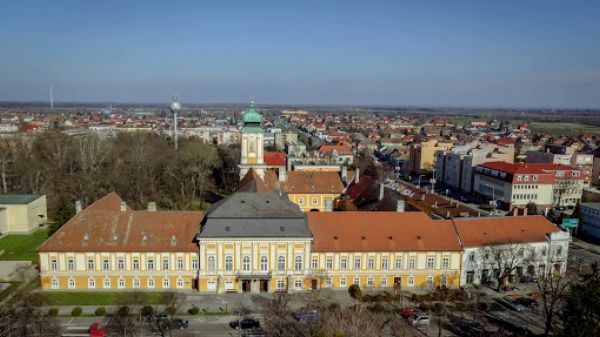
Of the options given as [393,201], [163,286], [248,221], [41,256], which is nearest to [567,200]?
[393,201]

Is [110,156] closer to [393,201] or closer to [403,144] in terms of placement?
[393,201]

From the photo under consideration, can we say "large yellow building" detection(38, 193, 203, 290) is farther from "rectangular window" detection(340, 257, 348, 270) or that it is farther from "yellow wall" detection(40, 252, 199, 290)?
"rectangular window" detection(340, 257, 348, 270)

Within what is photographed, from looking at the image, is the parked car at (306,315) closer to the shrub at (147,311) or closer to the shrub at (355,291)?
the shrub at (355,291)

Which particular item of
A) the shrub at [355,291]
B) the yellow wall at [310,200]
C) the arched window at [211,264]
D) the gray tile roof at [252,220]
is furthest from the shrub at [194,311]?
the yellow wall at [310,200]

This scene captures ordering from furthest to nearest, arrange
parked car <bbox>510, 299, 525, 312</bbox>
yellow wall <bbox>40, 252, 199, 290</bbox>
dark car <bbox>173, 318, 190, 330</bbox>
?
yellow wall <bbox>40, 252, 199, 290</bbox>
parked car <bbox>510, 299, 525, 312</bbox>
dark car <bbox>173, 318, 190, 330</bbox>

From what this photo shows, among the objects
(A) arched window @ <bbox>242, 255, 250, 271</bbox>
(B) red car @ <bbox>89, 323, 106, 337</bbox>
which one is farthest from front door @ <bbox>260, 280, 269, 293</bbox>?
(B) red car @ <bbox>89, 323, 106, 337</bbox>

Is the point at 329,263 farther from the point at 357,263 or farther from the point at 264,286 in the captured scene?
the point at 264,286

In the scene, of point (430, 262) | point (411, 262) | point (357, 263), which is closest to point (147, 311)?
point (357, 263)
